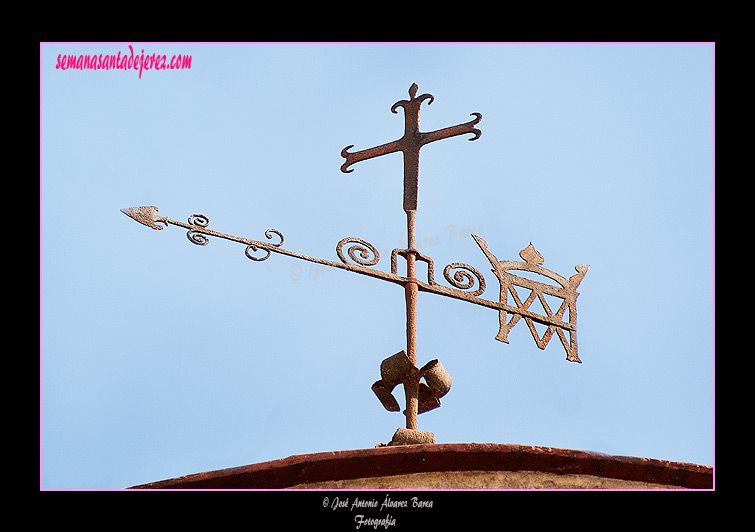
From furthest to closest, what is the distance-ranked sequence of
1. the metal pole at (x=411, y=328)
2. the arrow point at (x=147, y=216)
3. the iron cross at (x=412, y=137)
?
the iron cross at (x=412, y=137) < the arrow point at (x=147, y=216) < the metal pole at (x=411, y=328)

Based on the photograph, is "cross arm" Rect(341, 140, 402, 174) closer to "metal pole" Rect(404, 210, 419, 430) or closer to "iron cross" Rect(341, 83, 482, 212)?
"iron cross" Rect(341, 83, 482, 212)

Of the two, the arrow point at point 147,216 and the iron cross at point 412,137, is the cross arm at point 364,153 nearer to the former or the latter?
the iron cross at point 412,137

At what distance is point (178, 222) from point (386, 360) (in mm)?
1356

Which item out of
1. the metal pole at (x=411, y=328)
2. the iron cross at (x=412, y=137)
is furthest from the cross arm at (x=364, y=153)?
Answer: the metal pole at (x=411, y=328)

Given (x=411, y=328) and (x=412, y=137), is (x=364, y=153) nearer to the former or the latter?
(x=412, y=137)

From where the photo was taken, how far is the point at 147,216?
649 cm

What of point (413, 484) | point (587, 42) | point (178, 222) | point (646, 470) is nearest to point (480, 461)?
point (413, 484)

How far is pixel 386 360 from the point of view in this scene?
6039mm

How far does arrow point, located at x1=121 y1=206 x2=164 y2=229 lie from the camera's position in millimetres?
6480

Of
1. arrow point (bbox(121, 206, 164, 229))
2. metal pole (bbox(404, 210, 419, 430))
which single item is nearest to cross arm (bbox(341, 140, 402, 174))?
metal pole (bbox(404, 210, 419, 430))

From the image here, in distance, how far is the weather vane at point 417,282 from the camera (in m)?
6.00
